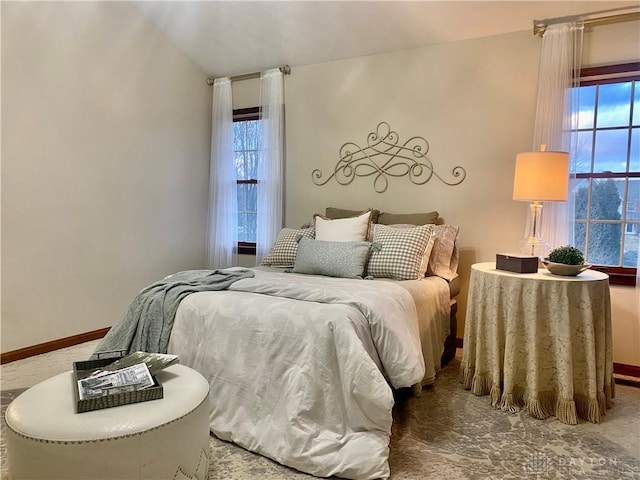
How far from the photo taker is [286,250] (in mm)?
3424

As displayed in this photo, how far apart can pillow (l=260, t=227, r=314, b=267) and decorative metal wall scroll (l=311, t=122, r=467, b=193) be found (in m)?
0.77

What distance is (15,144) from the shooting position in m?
3.08

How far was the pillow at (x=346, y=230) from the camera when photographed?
3.21m

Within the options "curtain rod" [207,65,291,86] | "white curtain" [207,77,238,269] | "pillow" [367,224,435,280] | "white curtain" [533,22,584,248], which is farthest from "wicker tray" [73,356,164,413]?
"curtain rod" [207,65,291,86]

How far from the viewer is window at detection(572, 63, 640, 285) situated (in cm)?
296

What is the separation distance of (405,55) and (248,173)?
194 cm

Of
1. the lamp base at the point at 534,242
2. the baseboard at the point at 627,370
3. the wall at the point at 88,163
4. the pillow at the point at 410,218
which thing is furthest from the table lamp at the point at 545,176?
the wall at the point at 88,163

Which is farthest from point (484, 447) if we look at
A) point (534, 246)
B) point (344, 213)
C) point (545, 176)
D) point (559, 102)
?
point (559, 102)

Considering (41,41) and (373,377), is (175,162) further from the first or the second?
(373,377)

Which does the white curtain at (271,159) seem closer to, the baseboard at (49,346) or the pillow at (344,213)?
the pillow at (344,213)

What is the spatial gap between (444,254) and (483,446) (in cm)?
140

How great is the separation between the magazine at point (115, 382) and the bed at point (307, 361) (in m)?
0.50

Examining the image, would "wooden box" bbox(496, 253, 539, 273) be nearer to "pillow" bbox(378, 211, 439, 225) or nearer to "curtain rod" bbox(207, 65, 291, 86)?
"pillow" bbox(378, 211, 439, 225)

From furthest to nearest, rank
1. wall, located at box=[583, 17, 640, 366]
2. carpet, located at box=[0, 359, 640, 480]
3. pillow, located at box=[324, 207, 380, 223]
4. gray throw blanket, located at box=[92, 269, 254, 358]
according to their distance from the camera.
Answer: pillow, located at box=[324, 207, 380, 223], wall, located at box=[583, 17, 640, 366], gray throw blanket, located at box=[92, 269, 254, 358], carpet, located at box=[0, 359, 640, 480]
